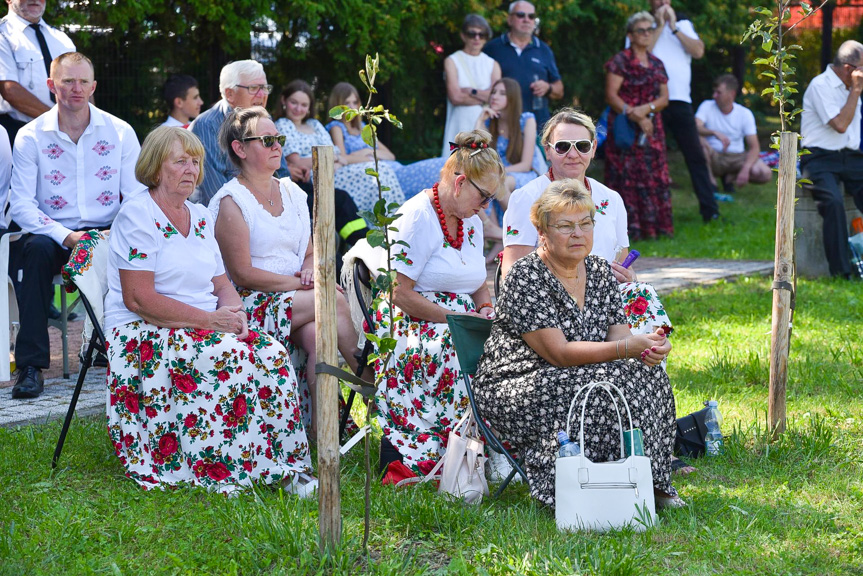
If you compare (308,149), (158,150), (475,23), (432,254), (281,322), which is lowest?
(281,322)

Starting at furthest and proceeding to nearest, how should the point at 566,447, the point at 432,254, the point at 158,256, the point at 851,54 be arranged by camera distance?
the point at 851,54, the point at 432,254, the point at 158,256, the point at 566,447

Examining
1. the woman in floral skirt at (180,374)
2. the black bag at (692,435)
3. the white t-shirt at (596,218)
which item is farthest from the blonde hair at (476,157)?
the black bag at (692,435)

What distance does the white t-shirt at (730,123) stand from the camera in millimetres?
13523

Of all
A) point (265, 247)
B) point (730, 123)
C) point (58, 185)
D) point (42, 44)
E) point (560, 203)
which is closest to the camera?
point (560, 203)

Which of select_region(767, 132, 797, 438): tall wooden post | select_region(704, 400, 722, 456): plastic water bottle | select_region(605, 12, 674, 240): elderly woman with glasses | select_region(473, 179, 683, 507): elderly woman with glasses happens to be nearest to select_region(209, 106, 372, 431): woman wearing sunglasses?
select_region(473, 179, 683, 507): elderly woman with glasses

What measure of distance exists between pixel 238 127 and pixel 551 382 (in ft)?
6.40

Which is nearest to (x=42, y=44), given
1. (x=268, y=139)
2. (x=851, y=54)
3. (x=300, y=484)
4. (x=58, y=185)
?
(x=58, y=185)

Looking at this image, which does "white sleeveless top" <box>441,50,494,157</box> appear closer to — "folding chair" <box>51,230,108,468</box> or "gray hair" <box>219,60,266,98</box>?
"gray hair" <box>219,60,266,98</box>

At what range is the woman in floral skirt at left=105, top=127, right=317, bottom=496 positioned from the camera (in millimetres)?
4234

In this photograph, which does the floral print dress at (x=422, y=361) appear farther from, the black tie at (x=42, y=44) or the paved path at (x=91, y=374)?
the black tie at (x=42, y=44)

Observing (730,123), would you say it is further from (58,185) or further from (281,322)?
(281,322)

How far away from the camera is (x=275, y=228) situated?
190 inches

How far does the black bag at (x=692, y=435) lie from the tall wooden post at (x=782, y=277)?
13.3 inches

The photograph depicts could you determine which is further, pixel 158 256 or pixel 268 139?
pixel 268 139
